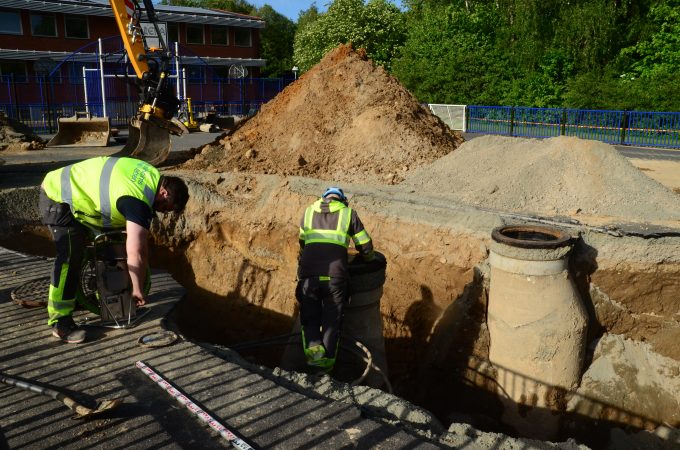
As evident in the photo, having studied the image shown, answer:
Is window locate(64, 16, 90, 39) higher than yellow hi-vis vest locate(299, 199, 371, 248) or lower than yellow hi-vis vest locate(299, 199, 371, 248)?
higher

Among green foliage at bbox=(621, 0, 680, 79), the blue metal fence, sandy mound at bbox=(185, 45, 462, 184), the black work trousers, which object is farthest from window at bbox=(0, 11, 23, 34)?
the black work trousers

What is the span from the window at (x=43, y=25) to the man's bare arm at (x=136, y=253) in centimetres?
3388

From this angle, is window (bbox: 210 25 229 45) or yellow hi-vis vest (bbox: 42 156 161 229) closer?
yellow hi-vis vest (bbox: 42 156 161 229)

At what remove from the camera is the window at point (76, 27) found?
111ft

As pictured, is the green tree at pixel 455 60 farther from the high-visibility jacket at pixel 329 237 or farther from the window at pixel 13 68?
the high-visibility jacket at pixel 329 237

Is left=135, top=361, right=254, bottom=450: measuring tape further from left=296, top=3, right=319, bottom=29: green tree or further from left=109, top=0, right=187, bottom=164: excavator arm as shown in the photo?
left=296, top=3, right=319, bottom=29: green tree

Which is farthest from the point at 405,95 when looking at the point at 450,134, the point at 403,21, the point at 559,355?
the point at 403,21

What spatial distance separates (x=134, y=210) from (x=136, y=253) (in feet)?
1.22

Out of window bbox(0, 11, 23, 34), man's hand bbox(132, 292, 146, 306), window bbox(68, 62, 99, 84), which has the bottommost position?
man's hand bbox(132, 292, 146, 306)

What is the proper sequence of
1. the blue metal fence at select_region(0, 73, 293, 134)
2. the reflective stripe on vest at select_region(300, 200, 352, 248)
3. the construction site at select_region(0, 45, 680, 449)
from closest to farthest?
the construction site at select_region(0, 45, 680, 449)
the reflective stripe on vest at select_region(300, 200, 352, 248)
the blue metal fence at select_region(0, 73, 293, 134)

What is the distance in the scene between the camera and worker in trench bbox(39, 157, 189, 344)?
489cm

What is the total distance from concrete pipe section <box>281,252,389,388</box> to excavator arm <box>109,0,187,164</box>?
29.3 ft

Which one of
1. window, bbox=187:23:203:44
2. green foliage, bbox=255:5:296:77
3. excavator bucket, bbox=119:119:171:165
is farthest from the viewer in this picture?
green foliage, bbox=255:5:296:77

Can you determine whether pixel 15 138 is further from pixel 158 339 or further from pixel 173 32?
pixel 173 32
